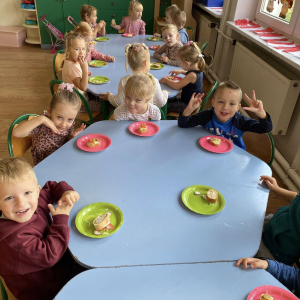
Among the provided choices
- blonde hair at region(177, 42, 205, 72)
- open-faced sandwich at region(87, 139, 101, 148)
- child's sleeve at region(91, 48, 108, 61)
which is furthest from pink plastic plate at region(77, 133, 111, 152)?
child's sleeve at region(91, 48, 108, 61)

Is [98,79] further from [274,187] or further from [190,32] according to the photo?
[190,32]

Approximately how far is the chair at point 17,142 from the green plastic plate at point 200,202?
40.6 inches

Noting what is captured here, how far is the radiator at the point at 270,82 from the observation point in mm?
2504

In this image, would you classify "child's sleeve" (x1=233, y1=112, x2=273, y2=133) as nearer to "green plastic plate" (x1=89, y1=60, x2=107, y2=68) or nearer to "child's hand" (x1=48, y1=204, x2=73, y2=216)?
"child's hand" (x1=48, y1=204, x2=73, y2=216)

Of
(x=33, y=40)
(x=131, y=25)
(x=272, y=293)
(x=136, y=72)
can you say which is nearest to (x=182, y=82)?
(x=136, y=72)

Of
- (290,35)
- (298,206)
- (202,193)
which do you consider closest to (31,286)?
(202,193)

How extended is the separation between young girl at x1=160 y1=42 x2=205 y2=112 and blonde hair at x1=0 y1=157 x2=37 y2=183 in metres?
1.69

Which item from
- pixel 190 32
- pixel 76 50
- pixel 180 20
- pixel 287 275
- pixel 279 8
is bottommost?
pixel 287 275

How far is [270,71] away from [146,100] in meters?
1.61

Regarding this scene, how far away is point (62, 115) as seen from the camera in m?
1.64

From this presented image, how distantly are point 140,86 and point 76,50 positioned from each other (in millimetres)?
1054

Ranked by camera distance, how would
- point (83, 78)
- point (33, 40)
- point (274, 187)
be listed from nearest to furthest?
Result: point (274, 187) → point (83, 78) → point (33, 40)

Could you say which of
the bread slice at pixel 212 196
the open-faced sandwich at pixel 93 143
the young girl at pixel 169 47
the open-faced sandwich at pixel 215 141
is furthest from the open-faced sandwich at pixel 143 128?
the young girl at pixel 169 47

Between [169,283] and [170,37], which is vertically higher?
[170,37]
